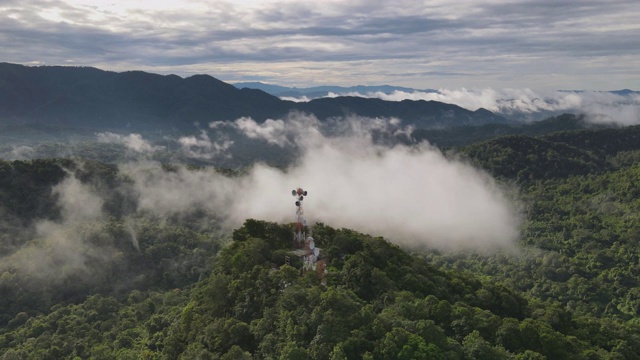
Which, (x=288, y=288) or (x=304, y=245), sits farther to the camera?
(x=304, y=245)

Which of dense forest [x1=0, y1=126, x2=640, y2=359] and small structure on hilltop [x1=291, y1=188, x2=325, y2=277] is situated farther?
small structure on hilltop [x1=291, y1=188, x2=325, y2=277]

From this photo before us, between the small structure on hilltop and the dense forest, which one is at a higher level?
the small structure on hilltop

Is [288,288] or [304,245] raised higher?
[288,288]

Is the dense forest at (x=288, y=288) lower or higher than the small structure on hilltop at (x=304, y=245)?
lower

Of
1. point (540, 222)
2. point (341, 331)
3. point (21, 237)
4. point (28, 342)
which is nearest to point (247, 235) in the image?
point (341, 331)

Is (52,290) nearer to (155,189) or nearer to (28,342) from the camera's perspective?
(28,342)
